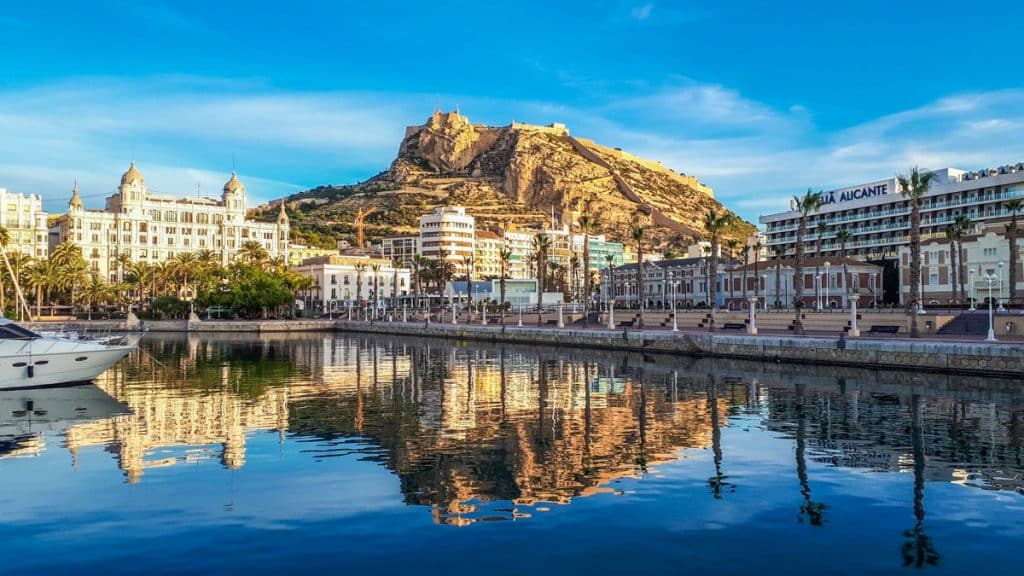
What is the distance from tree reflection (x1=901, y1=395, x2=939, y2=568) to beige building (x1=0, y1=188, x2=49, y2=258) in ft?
617

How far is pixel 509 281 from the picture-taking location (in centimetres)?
16675

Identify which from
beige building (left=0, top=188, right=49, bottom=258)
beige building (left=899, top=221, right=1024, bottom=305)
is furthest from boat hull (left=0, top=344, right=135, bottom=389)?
beige building (left=0, top=188, right=49, bottom=258)

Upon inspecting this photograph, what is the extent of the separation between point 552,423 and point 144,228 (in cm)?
17643

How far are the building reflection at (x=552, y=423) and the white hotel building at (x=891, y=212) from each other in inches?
3457

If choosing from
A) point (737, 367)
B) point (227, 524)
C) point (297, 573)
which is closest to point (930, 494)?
point (297, 573)

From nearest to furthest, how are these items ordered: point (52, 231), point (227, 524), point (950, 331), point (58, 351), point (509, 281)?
point (227, 524), point (58, 351), point (950, 331), point (509, 281), point (52, 231)

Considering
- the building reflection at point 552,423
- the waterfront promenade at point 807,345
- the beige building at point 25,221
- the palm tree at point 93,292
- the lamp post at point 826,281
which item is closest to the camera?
the building reflection at point 552,423

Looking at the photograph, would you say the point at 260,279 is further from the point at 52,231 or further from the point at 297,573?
the point at 297,573

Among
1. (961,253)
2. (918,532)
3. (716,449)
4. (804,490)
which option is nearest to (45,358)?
(716,449)

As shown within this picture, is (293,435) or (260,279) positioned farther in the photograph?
(260,279)

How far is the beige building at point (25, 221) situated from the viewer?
175 metres

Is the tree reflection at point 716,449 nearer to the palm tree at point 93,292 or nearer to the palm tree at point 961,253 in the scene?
the palm tree at point 961,253

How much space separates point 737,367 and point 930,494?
34884mm

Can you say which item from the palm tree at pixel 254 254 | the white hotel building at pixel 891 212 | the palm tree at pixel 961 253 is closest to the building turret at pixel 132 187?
the palm tree at pixel 254 254
